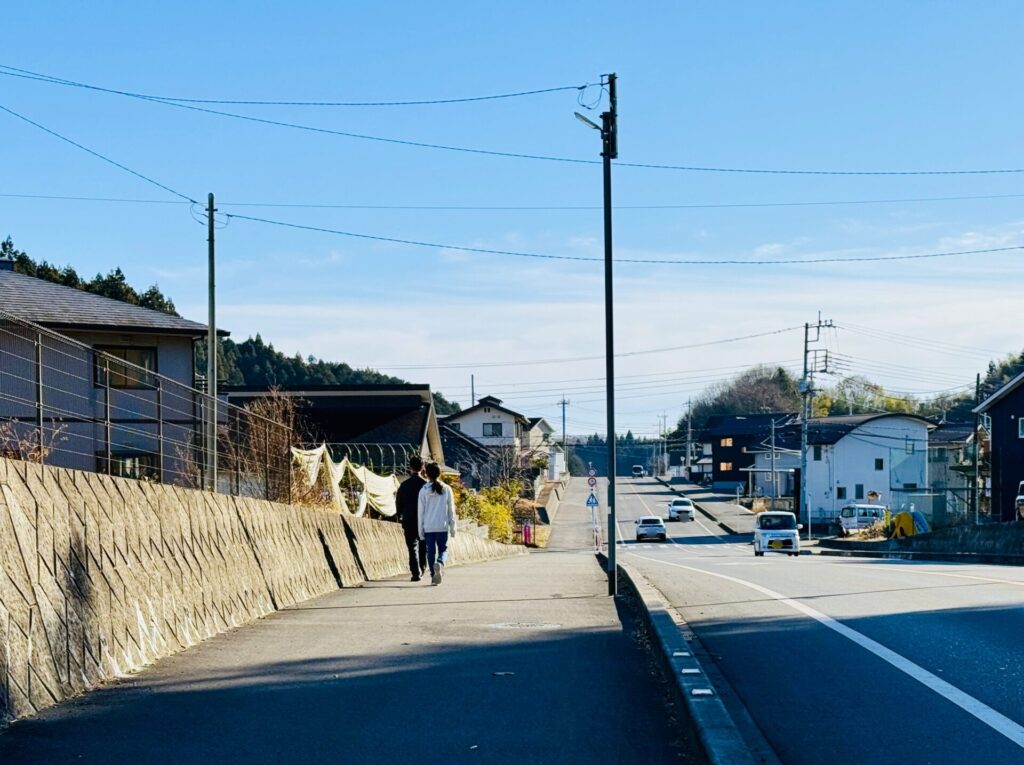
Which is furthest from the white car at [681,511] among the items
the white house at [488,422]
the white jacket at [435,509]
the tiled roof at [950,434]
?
the white jacket at [435,509]

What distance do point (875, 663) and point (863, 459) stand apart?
84019 millimetres

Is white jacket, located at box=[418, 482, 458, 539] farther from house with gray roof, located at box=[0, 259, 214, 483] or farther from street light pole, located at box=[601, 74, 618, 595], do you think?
house with gray roof, located at box=[0, 259, 214, 483]

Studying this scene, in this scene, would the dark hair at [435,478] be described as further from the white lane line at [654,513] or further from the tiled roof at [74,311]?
the white lane line at [654,513]

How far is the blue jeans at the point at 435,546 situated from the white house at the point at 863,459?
7606 cm

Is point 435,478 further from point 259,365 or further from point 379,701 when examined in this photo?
point 259,365

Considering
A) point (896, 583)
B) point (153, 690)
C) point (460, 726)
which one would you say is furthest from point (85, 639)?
point (896, 583)

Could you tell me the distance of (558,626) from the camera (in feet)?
36.2

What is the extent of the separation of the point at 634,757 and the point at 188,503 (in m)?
5.39

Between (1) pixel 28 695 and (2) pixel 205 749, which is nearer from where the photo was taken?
(2) pixel 205 749

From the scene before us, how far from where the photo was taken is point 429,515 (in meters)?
15.1

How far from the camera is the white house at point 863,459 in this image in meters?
88.2

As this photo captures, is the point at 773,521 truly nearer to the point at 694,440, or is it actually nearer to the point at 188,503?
the point at 188,503

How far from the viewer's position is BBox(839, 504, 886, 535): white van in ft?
209

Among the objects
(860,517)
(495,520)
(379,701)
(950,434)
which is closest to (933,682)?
(379,701)
